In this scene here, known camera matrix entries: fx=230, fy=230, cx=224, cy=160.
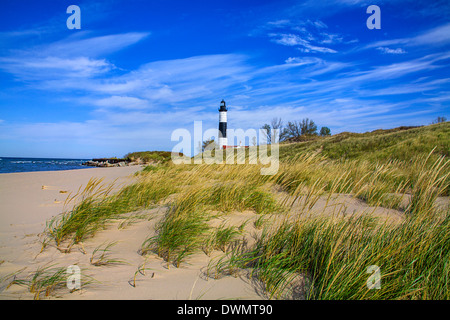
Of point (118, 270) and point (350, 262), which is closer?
point (350, 262)

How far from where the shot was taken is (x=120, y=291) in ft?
5.63

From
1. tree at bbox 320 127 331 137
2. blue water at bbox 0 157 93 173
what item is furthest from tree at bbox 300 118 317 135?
blue water at bbox 0 157 93 173

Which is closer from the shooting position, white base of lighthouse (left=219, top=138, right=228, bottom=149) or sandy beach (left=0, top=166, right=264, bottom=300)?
sandy beach (left=0, top=166, right=264, bottom=300)

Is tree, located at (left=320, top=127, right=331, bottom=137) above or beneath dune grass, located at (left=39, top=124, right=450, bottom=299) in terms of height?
above

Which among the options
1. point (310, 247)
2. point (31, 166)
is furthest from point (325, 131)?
point (310, 247)

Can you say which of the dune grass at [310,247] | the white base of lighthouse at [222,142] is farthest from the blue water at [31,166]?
the white base of lighthouse at [222,142]

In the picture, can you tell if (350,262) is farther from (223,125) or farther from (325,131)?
(325,131)

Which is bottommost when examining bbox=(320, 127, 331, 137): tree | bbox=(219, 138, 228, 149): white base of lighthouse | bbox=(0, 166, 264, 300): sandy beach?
bbox=(0, 166, 264, 300): sandy beach

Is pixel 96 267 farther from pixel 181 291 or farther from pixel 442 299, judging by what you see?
pixel 442 299

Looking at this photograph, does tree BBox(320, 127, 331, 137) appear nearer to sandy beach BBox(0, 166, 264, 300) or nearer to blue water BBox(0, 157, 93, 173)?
blue water BBox(0, 157, 93, 173)

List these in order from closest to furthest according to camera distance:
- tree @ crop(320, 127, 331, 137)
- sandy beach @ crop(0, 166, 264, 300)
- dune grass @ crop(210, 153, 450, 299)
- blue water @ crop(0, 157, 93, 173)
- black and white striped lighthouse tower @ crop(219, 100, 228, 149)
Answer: dune grass @ crop(210, 153, 450, 299) < sandy beach @ crop(0, 166, 264, 300) < blue water @ crop(0, 157, 93, 173) < black and white striped lighthouse tower @ crop(219, 100, 228, 149) < tree @ crop(320, 127, 331, 137)

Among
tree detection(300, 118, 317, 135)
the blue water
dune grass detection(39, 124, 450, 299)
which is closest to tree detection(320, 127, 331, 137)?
tree detection(300, 118, 317, 135)

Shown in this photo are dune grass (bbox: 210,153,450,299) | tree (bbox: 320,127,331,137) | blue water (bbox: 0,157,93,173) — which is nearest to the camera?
dune grass (bbox: 210,153,450,299)

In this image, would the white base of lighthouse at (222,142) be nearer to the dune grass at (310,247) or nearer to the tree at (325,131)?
the tree at (325,131)
